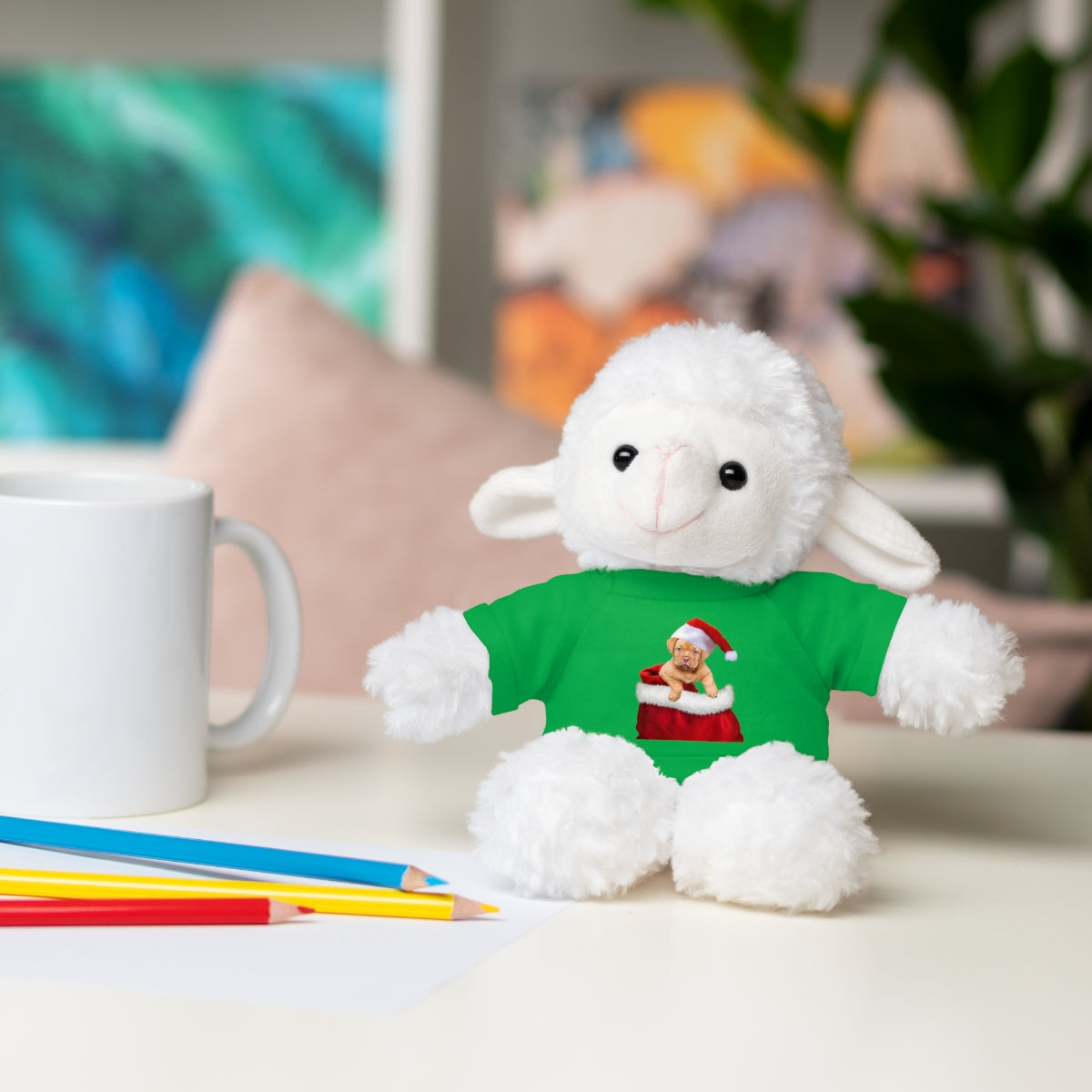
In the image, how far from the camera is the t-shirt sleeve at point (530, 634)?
18.7 inches

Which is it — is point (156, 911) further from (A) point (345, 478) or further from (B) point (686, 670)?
(A) point (345, 478)

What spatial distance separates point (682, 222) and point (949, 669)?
1402 millimetres

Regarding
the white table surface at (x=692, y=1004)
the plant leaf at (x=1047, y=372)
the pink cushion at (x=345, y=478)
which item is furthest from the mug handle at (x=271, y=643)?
the plant leaf at (x=1047, y=372)

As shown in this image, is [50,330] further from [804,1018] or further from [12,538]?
[804,1018]

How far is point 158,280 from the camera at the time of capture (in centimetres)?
181

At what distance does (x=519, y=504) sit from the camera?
522mm

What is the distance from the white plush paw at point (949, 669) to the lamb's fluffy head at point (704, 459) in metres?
0.05

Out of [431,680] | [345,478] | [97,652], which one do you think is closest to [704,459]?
[431,680]

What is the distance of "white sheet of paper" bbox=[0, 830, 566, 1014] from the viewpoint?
1.20 ft

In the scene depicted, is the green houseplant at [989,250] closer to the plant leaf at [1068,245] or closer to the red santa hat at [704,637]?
the plant leaf at [1068,245]

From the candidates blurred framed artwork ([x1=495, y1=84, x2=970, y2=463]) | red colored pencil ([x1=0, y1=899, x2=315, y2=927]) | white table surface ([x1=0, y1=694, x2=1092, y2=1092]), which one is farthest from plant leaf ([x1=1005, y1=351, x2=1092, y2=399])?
red colored pencil ([x1=0, y1=899, x2=315, y2=927])

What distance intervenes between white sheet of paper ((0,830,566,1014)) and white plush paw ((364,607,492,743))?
0.06 meters

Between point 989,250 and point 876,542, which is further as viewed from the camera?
point 989,250

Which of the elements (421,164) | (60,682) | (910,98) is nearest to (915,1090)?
(60,682)
